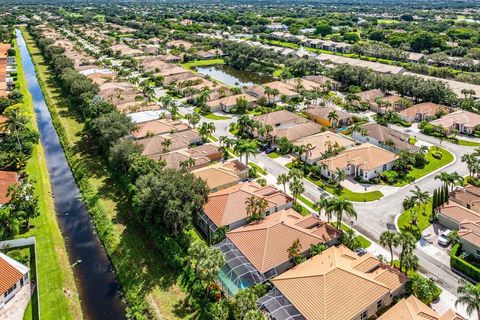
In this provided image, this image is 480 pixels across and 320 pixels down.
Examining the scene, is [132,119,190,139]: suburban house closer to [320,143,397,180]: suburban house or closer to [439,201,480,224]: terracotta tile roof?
[320,143,397,180]: suburban house

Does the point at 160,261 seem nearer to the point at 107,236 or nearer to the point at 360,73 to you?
the point at 107,236

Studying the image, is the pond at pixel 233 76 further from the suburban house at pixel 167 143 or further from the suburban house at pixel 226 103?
the suburban house at pixel 167 143

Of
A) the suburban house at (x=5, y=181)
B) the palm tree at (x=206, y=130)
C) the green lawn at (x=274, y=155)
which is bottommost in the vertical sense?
the green lawn at (x=274, y=155)

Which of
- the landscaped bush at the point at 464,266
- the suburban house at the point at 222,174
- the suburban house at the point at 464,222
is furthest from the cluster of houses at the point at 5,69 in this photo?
the landscaped bush at the point at 464,266

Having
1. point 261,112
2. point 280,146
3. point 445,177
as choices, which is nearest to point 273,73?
point 261,112

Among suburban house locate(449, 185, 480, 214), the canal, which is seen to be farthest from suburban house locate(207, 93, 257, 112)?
suburban house locate(449, 185, 480, 214)

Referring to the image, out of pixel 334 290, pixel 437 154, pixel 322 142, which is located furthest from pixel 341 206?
pixel 437 154

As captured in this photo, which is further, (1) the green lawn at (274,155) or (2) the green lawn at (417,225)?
(1) the green lawn at (274,155)
